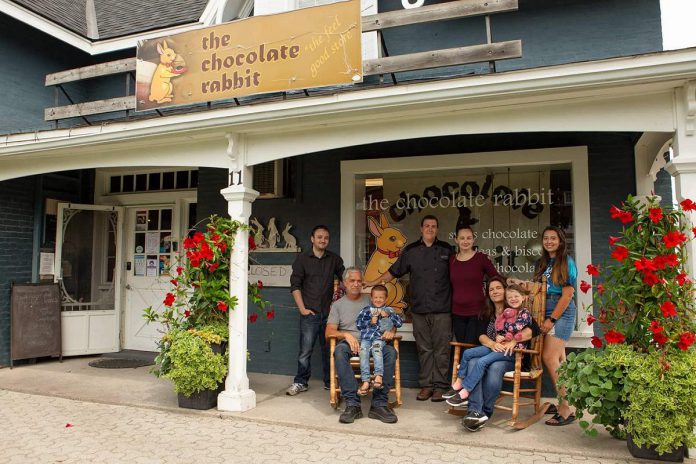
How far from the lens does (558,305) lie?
13.7 feet

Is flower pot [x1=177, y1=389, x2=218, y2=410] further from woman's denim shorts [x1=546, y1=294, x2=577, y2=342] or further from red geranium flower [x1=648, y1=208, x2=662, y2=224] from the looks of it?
red geranium flower [x1=648, y1=208, x2=662, y2=224]

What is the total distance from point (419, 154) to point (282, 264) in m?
1.98

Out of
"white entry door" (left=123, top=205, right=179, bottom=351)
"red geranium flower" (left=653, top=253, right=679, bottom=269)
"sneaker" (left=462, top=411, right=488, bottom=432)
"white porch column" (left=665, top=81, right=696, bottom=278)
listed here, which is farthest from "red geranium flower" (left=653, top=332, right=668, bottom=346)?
"white entry door" (left=123, top=205, right=179, bottom=351)

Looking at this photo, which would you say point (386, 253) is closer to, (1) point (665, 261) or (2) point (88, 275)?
(1) point (665, 261)

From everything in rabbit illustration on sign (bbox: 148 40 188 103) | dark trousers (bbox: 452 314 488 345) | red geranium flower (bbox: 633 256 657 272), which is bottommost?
dark trousers (bbox: 452 314 488 345)

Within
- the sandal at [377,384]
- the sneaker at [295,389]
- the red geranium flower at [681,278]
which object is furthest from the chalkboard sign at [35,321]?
the red geranium flower at [681,278]

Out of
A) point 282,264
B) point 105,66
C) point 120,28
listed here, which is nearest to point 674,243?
point 282,264

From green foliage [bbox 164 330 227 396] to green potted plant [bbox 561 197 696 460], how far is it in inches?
113

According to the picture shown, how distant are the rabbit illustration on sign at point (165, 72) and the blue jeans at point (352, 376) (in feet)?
9.47

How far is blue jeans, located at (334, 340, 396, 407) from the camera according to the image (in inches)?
170

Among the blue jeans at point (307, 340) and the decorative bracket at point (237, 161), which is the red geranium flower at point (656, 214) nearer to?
the blue jeans at point (307, 340)

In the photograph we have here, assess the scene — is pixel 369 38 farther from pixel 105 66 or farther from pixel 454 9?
pixel 105 66

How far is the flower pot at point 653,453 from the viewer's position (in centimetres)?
337

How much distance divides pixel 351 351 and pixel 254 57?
2739mm
